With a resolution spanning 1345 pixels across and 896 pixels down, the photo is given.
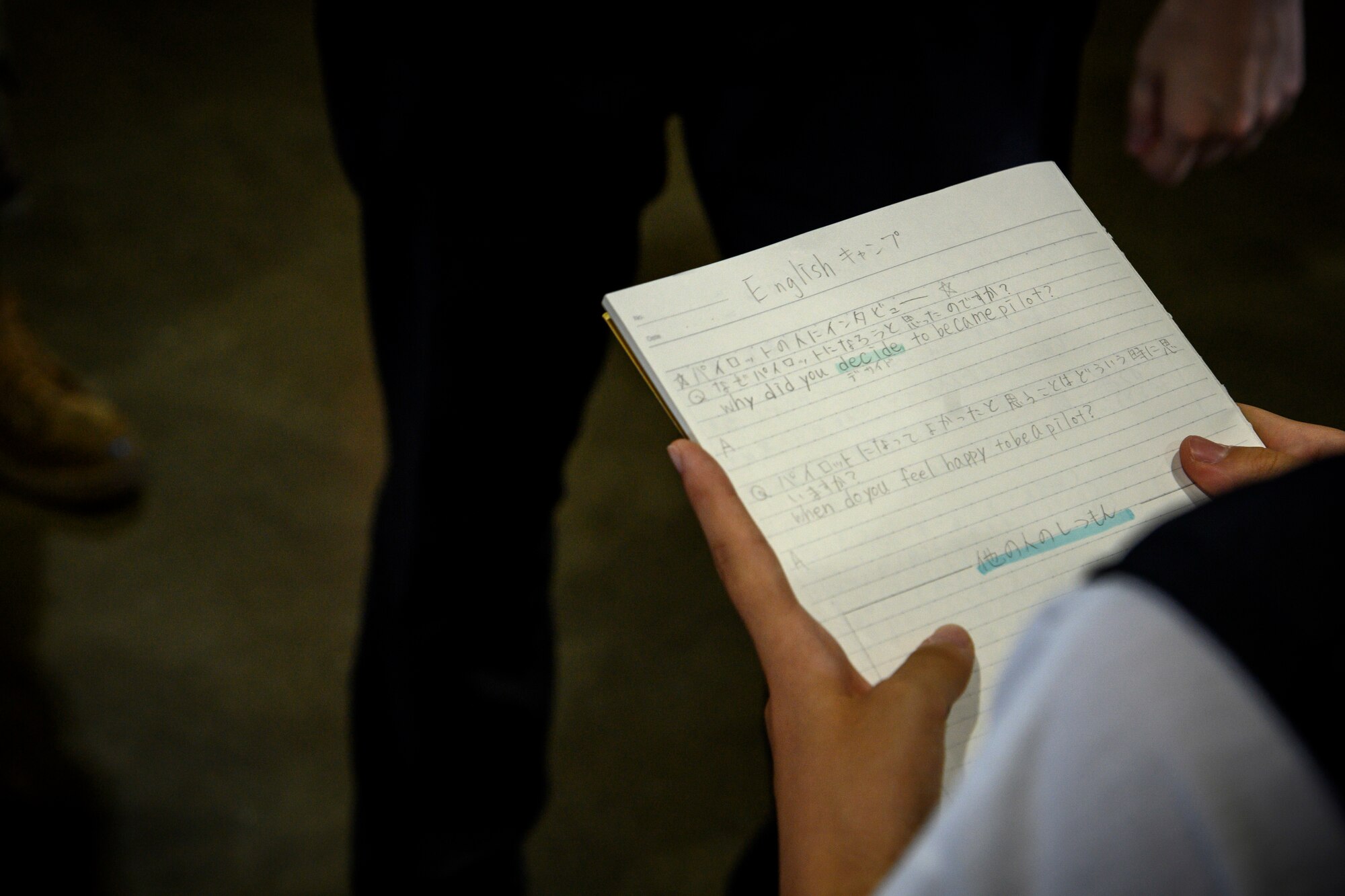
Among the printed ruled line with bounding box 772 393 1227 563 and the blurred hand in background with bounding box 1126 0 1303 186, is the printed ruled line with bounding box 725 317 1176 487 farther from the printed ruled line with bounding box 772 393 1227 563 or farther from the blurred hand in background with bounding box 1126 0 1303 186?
the blurred hand in background with bounding box 1126 0 1303 186

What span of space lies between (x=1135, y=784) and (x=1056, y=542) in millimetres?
325

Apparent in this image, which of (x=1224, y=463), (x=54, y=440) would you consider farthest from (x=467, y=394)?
(x=54, y=440)

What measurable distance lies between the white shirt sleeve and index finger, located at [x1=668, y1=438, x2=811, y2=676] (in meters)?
0.25

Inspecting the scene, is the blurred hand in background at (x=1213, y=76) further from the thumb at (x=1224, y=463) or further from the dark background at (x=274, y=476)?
the dark background at (x=274, y=476)

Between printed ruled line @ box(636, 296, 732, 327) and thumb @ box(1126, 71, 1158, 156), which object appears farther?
thumb @ box(1126, 71, 1158, 156)

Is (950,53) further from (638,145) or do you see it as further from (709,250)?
(709,250)

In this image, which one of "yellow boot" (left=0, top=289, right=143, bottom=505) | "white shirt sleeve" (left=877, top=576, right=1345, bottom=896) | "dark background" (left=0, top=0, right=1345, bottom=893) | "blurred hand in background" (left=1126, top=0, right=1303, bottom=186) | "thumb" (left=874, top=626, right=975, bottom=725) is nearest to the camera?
"white shirt sleeve" (left=877, top=576, right=1345, bottom=896)

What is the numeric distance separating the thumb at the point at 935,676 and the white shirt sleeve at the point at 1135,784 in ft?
0.70

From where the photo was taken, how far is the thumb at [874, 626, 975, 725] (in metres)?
0.48

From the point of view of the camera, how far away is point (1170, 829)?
0.81 ft

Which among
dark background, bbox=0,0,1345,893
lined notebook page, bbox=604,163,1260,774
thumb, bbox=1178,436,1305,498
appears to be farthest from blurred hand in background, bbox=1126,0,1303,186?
dark background, bbox=0,0,1345,893

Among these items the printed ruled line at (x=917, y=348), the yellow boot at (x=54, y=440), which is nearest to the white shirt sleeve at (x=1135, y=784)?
the printed ruled line at (x=917, y=348)

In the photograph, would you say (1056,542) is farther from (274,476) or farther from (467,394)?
(274,476)

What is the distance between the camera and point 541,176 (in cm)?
82
